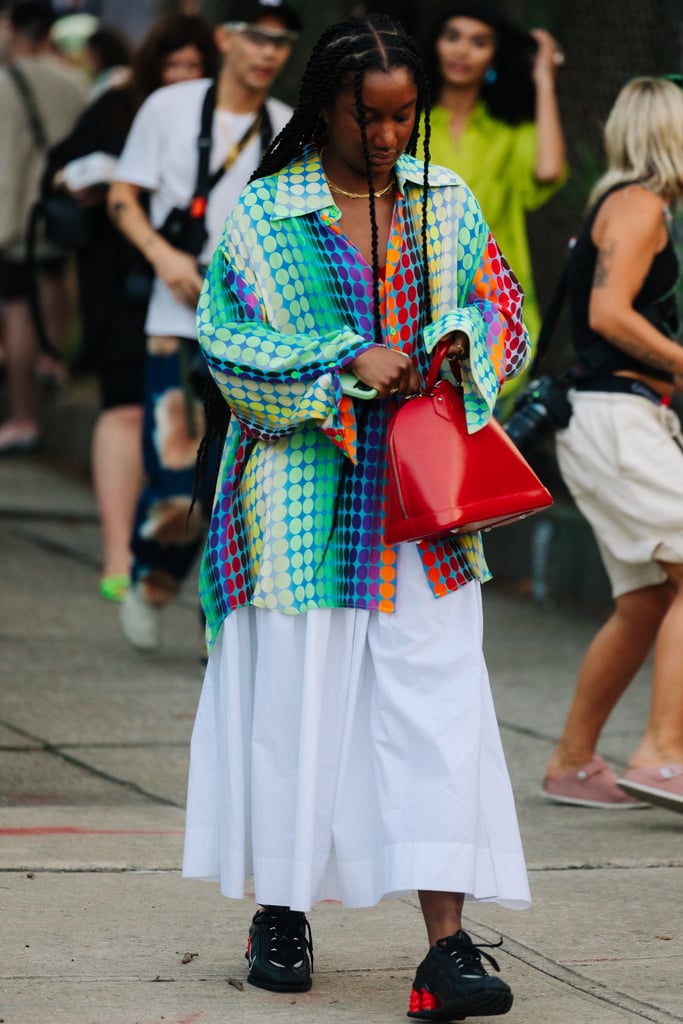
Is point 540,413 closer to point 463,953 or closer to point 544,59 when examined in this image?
point 463,953

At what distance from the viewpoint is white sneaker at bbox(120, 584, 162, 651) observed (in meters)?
6.95

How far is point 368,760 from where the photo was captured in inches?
145

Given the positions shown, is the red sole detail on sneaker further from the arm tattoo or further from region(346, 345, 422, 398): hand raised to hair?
the arm tattoo

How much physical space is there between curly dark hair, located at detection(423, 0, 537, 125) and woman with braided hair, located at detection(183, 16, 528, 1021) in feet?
12.1

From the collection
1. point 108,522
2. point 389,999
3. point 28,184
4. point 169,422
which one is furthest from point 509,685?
point 28,184

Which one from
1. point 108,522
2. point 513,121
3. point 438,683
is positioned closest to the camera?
point 438,683

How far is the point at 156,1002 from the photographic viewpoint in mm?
3641

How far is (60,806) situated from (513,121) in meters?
3.47

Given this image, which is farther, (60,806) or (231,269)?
(60,806)

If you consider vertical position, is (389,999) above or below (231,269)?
below

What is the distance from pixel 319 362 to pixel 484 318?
0.39 metres

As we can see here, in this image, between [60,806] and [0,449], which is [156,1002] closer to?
[60,806]

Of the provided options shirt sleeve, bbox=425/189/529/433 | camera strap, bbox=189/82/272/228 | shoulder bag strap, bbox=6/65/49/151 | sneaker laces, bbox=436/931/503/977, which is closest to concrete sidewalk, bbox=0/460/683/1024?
sneaker laces, bbox=436/931/503/977

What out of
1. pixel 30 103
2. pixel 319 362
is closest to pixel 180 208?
pixel 319 362
